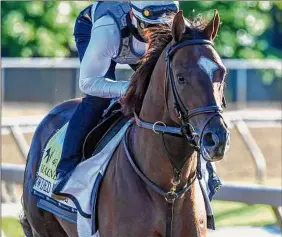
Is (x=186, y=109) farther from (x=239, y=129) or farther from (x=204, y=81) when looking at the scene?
(x=239, y=129)

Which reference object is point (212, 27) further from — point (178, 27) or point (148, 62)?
point (148, 62)

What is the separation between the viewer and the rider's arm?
20.3 feet

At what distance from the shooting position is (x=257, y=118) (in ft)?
49.3

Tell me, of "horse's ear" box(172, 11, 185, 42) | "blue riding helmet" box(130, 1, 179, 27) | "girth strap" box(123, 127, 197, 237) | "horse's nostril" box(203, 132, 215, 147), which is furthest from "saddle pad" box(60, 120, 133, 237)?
"horse's nostril" box(203, 132, 215, 147)

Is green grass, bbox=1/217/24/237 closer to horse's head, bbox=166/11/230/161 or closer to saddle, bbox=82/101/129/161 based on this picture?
saddle, bbox=82/101/129/161

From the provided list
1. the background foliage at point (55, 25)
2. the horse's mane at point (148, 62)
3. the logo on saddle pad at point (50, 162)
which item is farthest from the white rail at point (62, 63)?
the horse's mane at point (148, 62)

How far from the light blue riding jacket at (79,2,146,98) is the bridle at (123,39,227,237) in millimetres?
438

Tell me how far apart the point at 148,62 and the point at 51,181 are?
138cm

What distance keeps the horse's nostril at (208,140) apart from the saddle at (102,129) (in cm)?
125

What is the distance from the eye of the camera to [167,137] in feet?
18.3

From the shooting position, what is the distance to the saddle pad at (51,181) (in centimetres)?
651

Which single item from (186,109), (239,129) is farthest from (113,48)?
(239,129)

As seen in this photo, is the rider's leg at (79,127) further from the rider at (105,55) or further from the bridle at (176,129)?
the bridle at (176,129)

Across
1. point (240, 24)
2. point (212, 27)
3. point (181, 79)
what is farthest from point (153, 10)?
point (240, 24)
